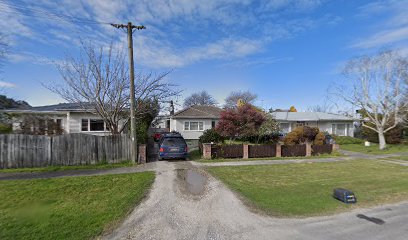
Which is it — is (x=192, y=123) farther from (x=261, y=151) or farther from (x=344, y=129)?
(x=344, y=129)

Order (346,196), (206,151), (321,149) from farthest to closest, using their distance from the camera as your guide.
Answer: (321,149), (206,151), (346,196)

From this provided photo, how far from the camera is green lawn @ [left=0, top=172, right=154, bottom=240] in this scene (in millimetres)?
4742

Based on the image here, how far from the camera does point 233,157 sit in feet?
49.4

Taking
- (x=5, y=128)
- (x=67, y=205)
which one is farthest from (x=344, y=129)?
(x=5, y=128)

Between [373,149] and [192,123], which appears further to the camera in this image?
[192,123]

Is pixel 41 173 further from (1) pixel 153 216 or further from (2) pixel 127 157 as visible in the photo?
(1) pixel 153 216

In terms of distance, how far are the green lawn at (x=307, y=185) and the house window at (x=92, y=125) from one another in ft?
42.0

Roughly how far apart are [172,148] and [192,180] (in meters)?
4.26

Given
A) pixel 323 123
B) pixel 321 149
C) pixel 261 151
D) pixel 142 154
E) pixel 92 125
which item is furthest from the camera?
pixel 323 123

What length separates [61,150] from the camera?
11.6 metres

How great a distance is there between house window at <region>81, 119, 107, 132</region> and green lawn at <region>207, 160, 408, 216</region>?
504 inches

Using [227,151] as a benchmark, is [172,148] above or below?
above

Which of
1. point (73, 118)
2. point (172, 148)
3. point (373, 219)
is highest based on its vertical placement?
point (73, 118)

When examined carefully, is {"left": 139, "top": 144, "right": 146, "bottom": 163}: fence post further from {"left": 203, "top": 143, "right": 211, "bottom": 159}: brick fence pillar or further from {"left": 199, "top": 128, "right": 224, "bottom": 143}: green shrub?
{"left": 199, "top": 128, "right": 224, "bottom": 143}: green shrub
